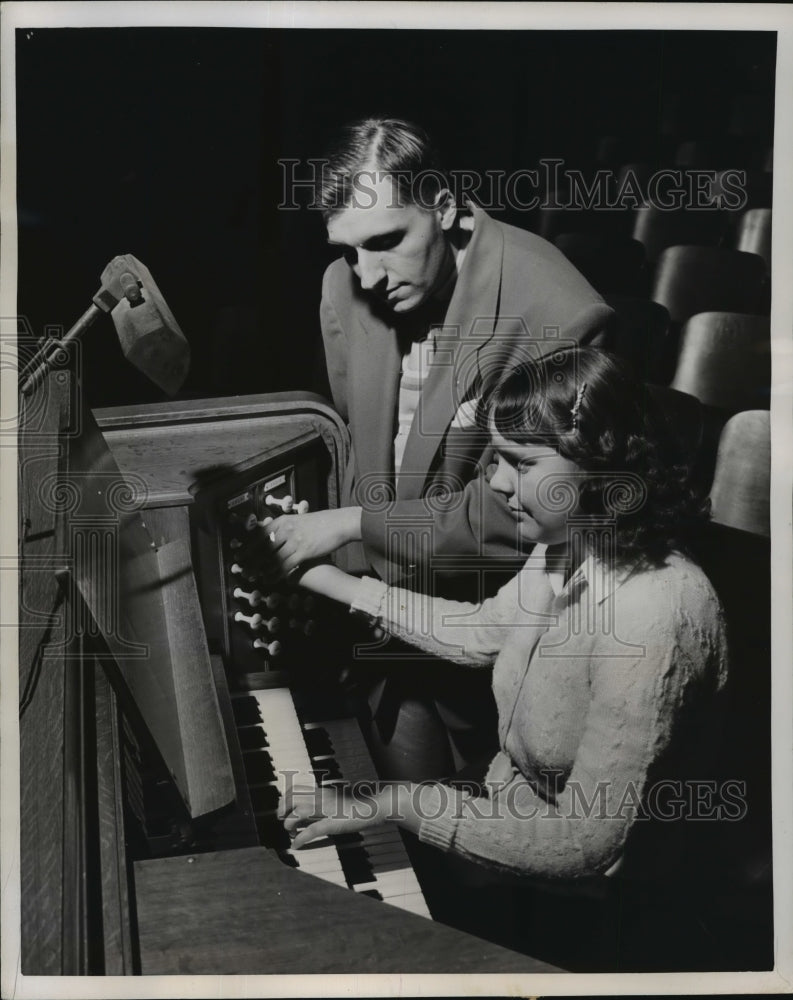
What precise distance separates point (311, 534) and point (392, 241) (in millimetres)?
804

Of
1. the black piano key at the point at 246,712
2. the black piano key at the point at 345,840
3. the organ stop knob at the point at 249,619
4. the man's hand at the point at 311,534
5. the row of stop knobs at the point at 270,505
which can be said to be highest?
the row of stop knobs at the point at 270,505

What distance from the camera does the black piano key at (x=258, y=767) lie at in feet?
9.36

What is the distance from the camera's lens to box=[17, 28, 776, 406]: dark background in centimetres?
281

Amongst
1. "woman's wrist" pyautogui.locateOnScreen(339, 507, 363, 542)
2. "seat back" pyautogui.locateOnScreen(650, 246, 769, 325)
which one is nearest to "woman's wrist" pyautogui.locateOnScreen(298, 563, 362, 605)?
"woman's wrist" pyautogui.locateOnScreen(339, 507, 363, 542)

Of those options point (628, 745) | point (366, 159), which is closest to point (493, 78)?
point (366, 159)

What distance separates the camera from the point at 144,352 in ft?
9.18

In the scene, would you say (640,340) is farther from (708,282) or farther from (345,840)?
(345,840)

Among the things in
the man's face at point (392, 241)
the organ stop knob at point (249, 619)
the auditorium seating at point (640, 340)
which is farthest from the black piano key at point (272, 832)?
the auditorium seating at point (640, 340)

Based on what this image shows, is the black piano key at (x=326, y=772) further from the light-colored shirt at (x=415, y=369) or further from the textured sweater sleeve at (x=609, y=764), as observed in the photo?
the light-colored shirt at (x=415, y=369)

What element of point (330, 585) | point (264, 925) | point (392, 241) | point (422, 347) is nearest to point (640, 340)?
point (422, 347)

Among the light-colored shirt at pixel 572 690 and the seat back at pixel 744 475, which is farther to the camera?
the seat back at pixel 744 475

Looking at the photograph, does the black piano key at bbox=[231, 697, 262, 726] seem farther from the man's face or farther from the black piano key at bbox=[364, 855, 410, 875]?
the man's face

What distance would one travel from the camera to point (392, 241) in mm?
2801

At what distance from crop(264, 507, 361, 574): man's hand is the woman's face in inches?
15.8
